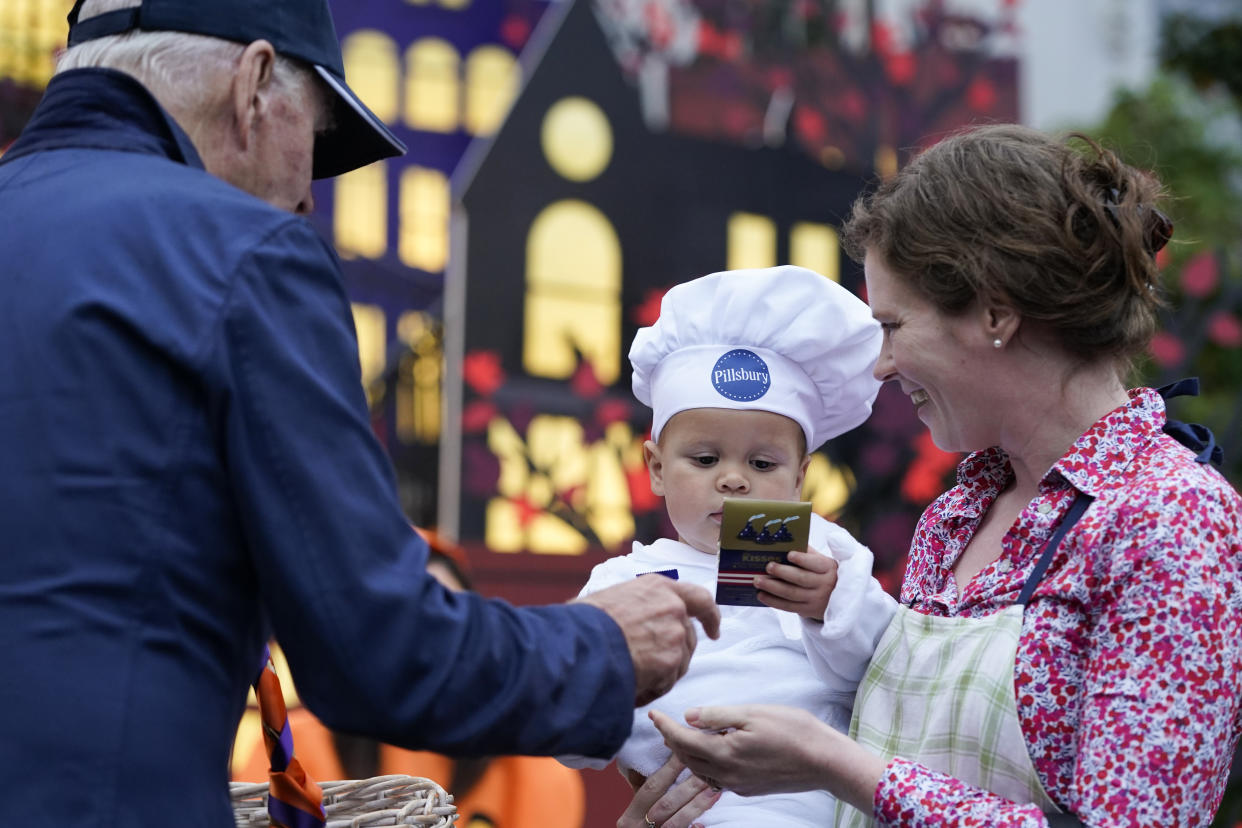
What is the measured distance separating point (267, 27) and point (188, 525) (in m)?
0.76

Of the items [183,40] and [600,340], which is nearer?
[183,40]

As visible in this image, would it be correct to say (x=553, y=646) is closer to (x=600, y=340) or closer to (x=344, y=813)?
(x=344, y=813)

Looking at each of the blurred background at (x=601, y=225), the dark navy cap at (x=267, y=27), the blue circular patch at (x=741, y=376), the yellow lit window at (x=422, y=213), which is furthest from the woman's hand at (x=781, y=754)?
the yellow lit window at (x=422, y=213)

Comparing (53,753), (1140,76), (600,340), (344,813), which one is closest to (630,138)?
(600,340)

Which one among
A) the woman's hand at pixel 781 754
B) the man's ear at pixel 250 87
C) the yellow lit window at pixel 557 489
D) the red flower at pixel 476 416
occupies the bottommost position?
the yellow lit window at pixel 557 489

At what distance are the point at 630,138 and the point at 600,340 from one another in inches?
46.7

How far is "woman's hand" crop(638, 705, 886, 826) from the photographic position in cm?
206

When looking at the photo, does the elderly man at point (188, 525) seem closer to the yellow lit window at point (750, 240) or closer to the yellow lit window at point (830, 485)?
the yellow lit window at point (830, 485)

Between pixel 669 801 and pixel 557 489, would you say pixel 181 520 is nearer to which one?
pixel 669 801

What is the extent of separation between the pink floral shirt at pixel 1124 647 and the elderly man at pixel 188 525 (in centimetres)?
69

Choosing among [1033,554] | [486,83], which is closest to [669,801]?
[1033,554]

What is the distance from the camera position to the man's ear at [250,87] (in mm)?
1979

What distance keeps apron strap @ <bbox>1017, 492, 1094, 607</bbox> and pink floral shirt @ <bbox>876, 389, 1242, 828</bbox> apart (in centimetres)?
1

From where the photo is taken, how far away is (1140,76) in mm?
17578
